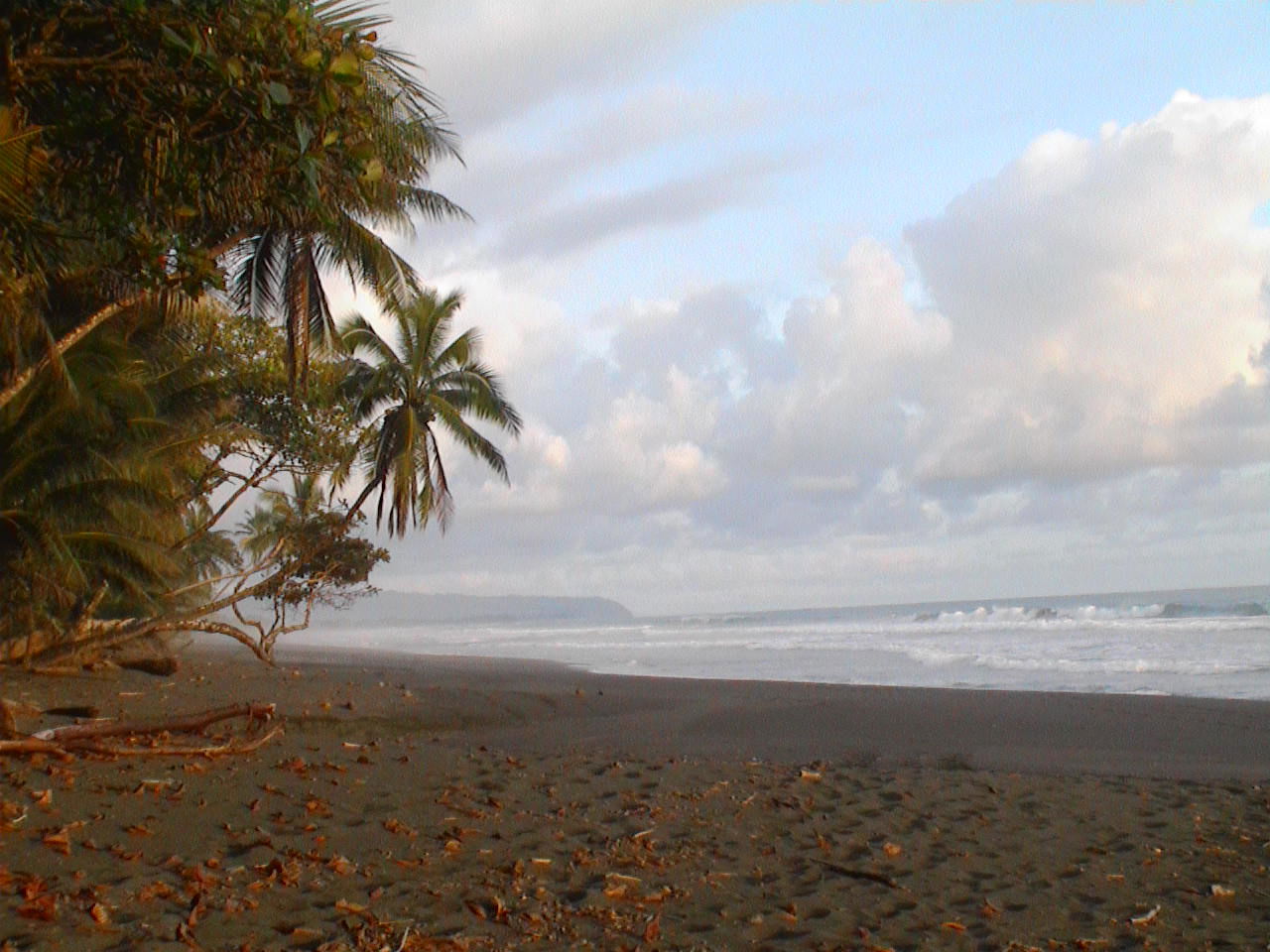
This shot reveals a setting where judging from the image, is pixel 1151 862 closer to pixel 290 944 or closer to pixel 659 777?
pixel 659 777

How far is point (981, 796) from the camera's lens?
22.5ft

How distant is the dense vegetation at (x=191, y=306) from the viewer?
4.73 meters

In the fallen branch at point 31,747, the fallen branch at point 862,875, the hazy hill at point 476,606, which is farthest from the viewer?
the hazy hill at point 476,606

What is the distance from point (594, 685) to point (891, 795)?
10.2 m

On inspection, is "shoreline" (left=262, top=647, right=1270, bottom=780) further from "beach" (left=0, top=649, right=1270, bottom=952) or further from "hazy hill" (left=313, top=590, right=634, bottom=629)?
"hazy hill" (left=313, top=590, right=634, bottom=629)

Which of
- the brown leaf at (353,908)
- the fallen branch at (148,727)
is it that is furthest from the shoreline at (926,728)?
the brown leaf at (353,908)

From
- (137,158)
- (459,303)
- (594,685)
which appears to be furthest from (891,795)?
(459,303)

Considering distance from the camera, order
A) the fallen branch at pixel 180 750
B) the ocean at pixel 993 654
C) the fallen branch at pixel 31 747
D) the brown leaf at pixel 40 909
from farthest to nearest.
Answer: the ocean at pixel 993 654 < the fallen branch at pixel 180 750 < the fallen branch at pixel 31 747 < the brown leaf at pixel 40 909

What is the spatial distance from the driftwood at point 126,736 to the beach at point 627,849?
98 millimetres

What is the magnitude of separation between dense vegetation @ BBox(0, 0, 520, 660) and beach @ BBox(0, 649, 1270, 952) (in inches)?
108

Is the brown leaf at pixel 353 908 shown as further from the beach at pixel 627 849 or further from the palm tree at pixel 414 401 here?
the palm tree at pixel 414 401

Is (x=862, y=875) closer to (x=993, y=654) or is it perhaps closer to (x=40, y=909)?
(x=40, y=909)

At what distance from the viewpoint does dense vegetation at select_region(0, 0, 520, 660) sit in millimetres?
4727

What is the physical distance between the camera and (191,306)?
8922 millimetres
